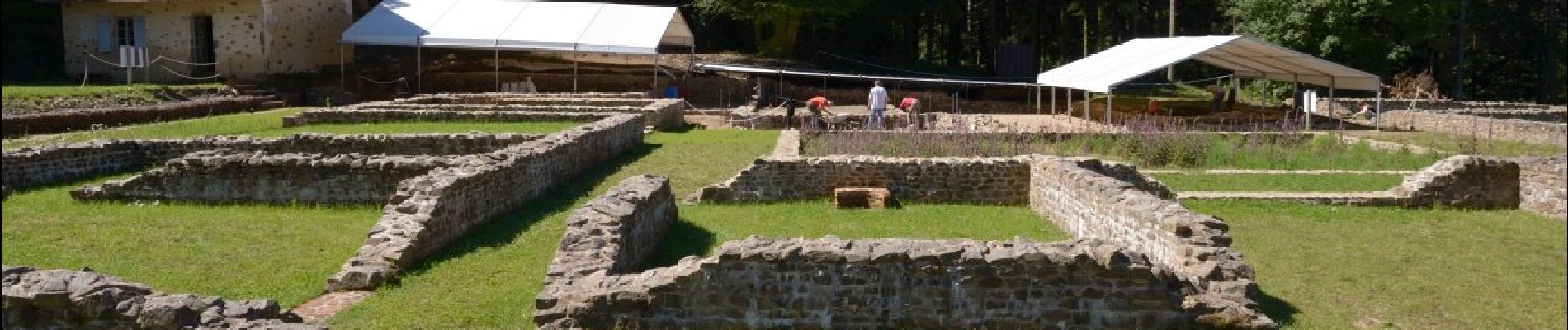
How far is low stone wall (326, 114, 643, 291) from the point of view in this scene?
10.7 meters

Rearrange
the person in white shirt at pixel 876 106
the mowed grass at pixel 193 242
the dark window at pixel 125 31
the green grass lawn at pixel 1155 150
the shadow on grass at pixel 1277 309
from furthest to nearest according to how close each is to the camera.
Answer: the dark window at pixel 125 31 → the person in white shirt at pixel 876 106 → the green grass lawn at pixel 1155 150 → the mowed grass at pixel 193 242 → the shadow on grass at pixel 1277 309

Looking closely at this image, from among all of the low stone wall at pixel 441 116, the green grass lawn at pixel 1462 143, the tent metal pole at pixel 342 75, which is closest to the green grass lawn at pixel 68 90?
the tent metal pole at pixel 342 75

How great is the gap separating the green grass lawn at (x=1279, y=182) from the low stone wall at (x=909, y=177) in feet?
8.38

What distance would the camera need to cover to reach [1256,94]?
46750mm

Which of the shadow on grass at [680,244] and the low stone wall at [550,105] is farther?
the low stone wall at [550,105]

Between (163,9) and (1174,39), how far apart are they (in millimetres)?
27673

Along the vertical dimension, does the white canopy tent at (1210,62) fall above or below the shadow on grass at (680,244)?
above

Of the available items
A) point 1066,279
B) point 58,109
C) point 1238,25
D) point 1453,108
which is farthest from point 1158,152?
point 1238,25

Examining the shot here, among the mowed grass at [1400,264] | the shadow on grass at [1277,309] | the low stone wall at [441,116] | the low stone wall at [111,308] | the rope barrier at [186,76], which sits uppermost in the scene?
the rope barrier at [186,76]

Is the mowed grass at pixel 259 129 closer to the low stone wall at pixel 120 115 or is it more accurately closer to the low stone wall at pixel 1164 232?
the low stone wall at pixel 120 115

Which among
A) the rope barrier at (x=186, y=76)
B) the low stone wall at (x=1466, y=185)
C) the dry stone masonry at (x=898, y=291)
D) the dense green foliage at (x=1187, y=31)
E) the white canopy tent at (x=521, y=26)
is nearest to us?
the dry stone masonry at (x=898, y=291)

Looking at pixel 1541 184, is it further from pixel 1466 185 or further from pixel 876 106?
pixel 876 106

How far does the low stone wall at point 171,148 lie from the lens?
666 inches

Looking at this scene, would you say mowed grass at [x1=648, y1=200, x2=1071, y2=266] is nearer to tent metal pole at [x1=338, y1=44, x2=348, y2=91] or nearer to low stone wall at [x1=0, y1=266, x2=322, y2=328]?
low stone wall at [x1=0, y1=266, x2=322, y2=328]
